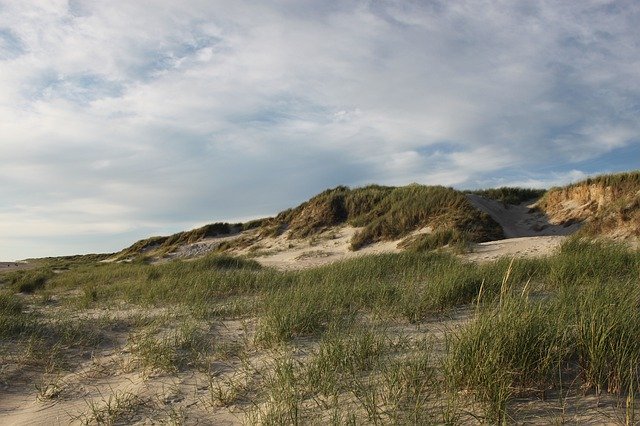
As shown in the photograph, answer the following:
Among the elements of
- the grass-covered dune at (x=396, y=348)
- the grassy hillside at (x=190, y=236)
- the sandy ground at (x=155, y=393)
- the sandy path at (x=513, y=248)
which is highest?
the grassy hillside at (x=190, y=236)

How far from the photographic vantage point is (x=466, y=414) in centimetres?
264

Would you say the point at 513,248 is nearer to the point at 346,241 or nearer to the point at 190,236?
the point at 346,241

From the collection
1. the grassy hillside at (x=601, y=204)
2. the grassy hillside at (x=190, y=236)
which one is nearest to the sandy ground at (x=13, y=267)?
the grassy hillside at (x=190, y=236)

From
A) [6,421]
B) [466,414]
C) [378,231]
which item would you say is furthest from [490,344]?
[378,231]

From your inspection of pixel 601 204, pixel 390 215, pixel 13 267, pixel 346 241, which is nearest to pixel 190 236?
pixel 346 241

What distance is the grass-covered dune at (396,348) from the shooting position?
286 cm

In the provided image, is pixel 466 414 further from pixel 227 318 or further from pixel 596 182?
pixel 596 182

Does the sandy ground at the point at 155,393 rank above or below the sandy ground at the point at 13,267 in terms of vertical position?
below

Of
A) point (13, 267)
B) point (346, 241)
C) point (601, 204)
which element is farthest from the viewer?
point (13, 267)

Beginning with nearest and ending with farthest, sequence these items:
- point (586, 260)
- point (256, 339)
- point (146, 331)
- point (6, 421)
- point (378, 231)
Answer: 1. point (6, 421)
2. point (256, 339)
3. point (146, 331)
4. point (586, 260)
5. point (378, 231)

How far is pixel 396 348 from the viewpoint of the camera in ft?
12.8

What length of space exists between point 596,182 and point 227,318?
16989 millimetres

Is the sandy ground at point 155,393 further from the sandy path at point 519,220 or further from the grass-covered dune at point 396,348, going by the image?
the sandy path at point 519,220

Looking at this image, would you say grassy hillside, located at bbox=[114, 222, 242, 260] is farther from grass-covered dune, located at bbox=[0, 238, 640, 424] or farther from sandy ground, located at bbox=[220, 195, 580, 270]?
grass-covered dune, located at bbox=[0, 238, 640, 424]
